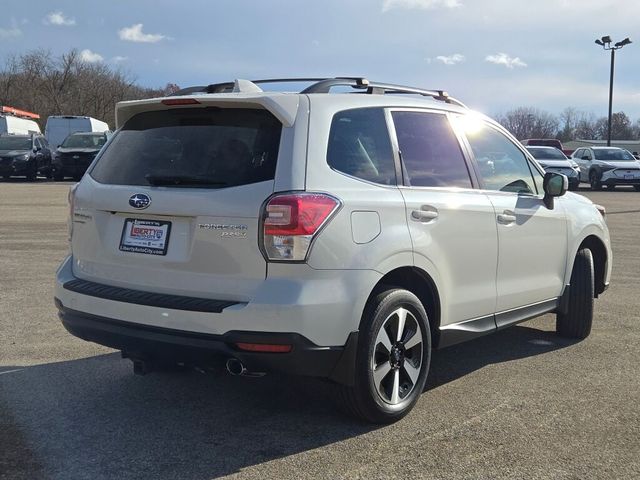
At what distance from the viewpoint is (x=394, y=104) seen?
4180mm

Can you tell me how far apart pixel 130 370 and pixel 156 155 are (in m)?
1.79

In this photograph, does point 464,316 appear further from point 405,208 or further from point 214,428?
point 214,428

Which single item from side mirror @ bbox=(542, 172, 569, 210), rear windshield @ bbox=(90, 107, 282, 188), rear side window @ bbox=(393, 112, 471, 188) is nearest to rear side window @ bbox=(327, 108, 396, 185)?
rear side window @ bbox=(393, 112, 471, 188)

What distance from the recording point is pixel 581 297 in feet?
18.8

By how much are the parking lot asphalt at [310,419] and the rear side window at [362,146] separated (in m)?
1.25

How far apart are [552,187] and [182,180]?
296cm

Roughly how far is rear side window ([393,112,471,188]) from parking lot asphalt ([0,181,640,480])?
1.38 m

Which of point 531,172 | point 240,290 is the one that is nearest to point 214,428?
point 240,290

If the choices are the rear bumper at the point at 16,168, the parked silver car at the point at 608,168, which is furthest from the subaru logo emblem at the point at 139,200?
the parked silver car at the point at 608,168

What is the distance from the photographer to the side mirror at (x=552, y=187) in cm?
519

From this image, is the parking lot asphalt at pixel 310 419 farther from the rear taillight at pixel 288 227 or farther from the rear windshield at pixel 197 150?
the rear windshield at pixel 197 150

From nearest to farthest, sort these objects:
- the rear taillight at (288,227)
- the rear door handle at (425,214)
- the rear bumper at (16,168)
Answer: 1. the rear taillight at (288,227)
2. the rear door handle at (425,214)
3. the rear bumper at (16,168)

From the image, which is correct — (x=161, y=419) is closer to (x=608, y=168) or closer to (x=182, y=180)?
(x=182, y=180)

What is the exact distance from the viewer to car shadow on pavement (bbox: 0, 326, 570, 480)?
11.2ft
